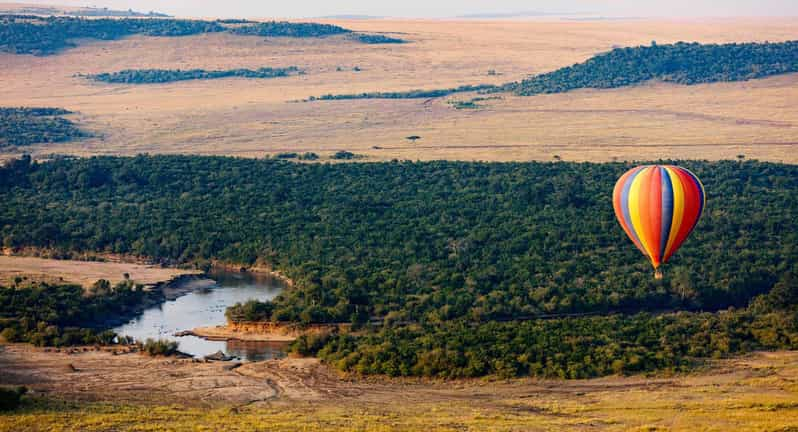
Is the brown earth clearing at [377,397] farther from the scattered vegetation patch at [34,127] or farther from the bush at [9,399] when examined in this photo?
the scattered vegetation patch at [34,127]

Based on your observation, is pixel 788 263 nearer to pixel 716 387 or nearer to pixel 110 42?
pixel 716 387

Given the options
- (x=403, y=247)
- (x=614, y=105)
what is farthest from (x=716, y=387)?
(x=614, y=105)

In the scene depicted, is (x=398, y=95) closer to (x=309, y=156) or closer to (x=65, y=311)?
(x=309, y=156)

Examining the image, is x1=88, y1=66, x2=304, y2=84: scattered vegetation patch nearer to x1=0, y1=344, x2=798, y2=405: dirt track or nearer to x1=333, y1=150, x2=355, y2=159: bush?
x1=333, y1=150, x2=355, y2=159: bush

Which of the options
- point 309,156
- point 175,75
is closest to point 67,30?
point 175,75

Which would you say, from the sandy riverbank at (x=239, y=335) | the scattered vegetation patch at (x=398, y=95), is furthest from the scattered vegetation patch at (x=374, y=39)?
the sandy riverbank at (x=239, y=335)

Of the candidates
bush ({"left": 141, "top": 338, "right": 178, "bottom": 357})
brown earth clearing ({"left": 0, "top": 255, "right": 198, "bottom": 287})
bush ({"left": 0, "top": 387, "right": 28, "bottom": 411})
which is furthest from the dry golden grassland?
bush ({"left": 0, "top": 387, "right": 28, "bottom": 411})

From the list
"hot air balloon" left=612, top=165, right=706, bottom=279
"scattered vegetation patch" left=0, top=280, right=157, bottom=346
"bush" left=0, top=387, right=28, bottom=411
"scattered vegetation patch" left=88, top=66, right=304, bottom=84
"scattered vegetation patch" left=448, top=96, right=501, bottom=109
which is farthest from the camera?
"scattered vegetation patch" left=88, top=66, right=304, bottom=84
